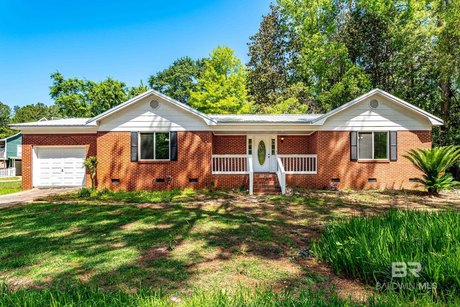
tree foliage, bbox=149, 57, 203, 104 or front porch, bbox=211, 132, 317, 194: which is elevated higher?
tree foliage, bbox=149, 57, 203, 104

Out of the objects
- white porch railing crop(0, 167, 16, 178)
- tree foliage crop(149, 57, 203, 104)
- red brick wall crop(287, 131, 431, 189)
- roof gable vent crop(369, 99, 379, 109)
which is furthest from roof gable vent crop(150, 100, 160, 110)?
white porch railing crop(0, 167, 16, 178)

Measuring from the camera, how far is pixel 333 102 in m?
23.4

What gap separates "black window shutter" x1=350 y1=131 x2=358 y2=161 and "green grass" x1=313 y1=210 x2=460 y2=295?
26.8 feet

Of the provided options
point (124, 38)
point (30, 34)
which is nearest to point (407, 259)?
point (124, 38)

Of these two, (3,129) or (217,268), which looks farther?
(3,129)

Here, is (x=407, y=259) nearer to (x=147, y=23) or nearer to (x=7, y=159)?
(x=147, y=23)

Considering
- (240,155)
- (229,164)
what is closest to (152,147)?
(229,164)

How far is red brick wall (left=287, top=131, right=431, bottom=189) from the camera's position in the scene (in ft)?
40.2

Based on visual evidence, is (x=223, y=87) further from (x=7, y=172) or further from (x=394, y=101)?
(x=7, y=172)

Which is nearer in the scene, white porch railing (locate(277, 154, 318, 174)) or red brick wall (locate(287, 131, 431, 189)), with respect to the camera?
red brick wall (locate(287, 131, 431, 189))

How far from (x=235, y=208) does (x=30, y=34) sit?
20575 millimetres

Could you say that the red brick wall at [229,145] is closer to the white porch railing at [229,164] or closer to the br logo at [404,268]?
the white porch railing at [229,164]

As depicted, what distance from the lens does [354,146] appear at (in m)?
12.3

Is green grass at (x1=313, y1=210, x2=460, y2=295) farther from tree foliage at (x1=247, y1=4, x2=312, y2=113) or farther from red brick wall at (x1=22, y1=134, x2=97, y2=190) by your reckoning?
tree foliage at (x1=247, y1=4, x2=312, y2=113)
